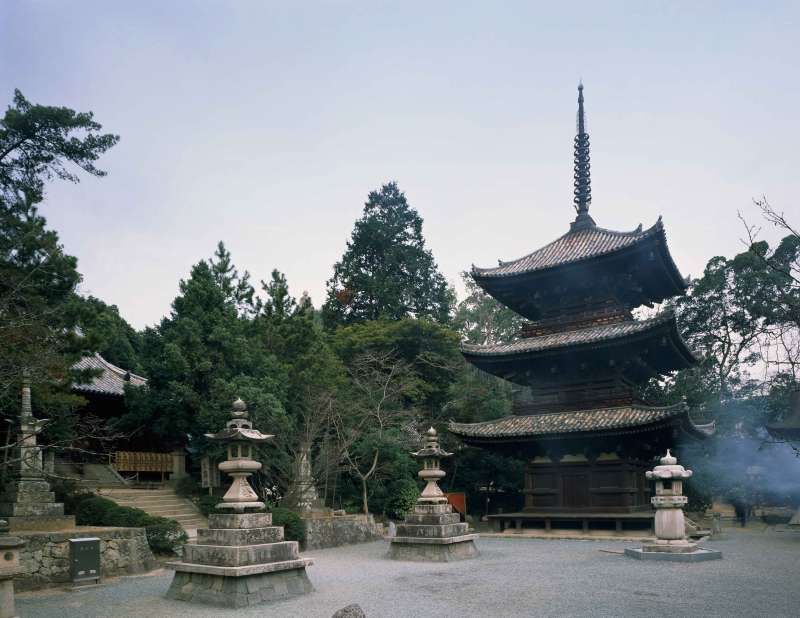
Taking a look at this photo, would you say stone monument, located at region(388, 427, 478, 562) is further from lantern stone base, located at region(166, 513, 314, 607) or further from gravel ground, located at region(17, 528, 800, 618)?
lantern stone base, located at region(166, 513, 314, 607)

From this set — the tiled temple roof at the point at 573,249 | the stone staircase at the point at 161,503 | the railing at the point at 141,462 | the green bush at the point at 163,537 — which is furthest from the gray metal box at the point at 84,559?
the tiled temple roof at the point at 573,249

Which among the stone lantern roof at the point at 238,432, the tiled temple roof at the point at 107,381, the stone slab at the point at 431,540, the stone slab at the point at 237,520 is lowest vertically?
the stone slab at the point at 431,540

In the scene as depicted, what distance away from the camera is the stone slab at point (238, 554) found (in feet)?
37.3

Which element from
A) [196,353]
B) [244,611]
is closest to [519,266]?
[196,353]

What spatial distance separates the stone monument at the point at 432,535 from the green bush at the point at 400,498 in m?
8.22

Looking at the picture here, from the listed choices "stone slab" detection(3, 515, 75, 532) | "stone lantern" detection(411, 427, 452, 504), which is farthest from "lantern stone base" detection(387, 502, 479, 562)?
"stone slab" detection(3, 515, 75, 532)

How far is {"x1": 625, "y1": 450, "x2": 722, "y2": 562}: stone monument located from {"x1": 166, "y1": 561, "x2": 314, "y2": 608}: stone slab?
9423mm

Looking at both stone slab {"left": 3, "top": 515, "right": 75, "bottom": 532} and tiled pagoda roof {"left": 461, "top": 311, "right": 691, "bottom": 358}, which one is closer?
stone slab {"left": 3, "top": 515, "right": 75, "bottom": 532}

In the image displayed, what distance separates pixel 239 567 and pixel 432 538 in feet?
22.9

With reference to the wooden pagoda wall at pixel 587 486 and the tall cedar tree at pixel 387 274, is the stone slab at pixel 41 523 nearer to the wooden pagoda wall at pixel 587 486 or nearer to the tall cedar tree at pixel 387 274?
the wooden pagoda wall at pixel 587 486

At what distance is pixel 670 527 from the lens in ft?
55.9

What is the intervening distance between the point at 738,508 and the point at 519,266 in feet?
53.4

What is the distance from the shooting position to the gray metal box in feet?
42.8

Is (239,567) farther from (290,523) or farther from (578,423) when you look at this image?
(578,423)
